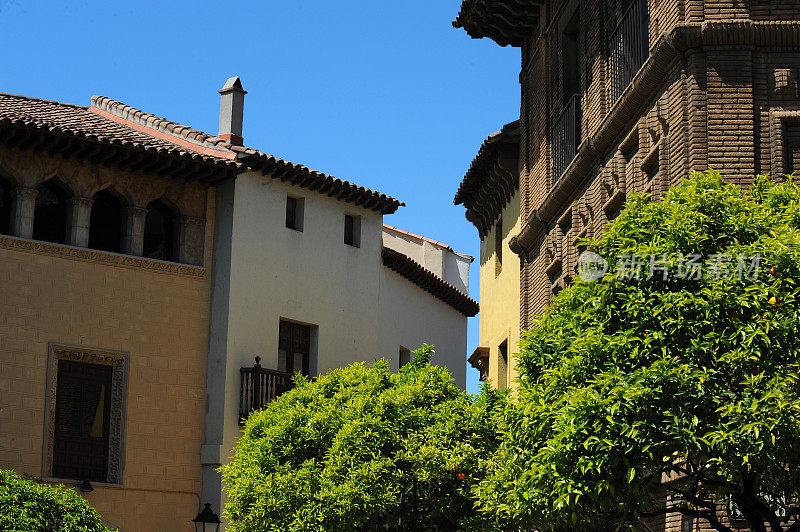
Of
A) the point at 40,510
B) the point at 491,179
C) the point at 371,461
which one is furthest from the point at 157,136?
the point at 40,510

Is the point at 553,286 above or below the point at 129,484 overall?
above

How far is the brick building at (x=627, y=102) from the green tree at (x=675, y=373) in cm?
195

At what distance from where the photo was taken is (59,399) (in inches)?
864

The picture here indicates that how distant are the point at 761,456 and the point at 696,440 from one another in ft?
1.68

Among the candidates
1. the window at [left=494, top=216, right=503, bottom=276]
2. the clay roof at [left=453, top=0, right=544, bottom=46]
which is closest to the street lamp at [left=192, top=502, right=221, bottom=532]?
the window at [left=494, top=216, right=503, bottom=276]

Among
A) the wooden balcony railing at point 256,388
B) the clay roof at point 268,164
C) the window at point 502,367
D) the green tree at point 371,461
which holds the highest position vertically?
the clay roof at point 268,164

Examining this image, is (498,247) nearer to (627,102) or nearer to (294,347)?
(294,347)

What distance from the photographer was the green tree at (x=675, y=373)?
9.92 m

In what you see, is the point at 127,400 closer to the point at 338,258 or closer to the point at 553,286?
the point at 338,258

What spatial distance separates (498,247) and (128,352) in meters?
7.60

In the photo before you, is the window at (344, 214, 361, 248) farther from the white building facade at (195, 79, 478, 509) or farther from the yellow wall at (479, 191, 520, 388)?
the yellow wall at (479, 191, 520, 388)

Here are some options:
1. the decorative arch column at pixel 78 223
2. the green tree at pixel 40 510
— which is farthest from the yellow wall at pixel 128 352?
the green tree at pixel 40 510

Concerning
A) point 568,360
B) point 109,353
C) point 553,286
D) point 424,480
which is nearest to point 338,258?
point 109,353

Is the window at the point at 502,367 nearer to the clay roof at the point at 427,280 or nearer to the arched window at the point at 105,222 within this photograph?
the clay roof at the point at 427,280
